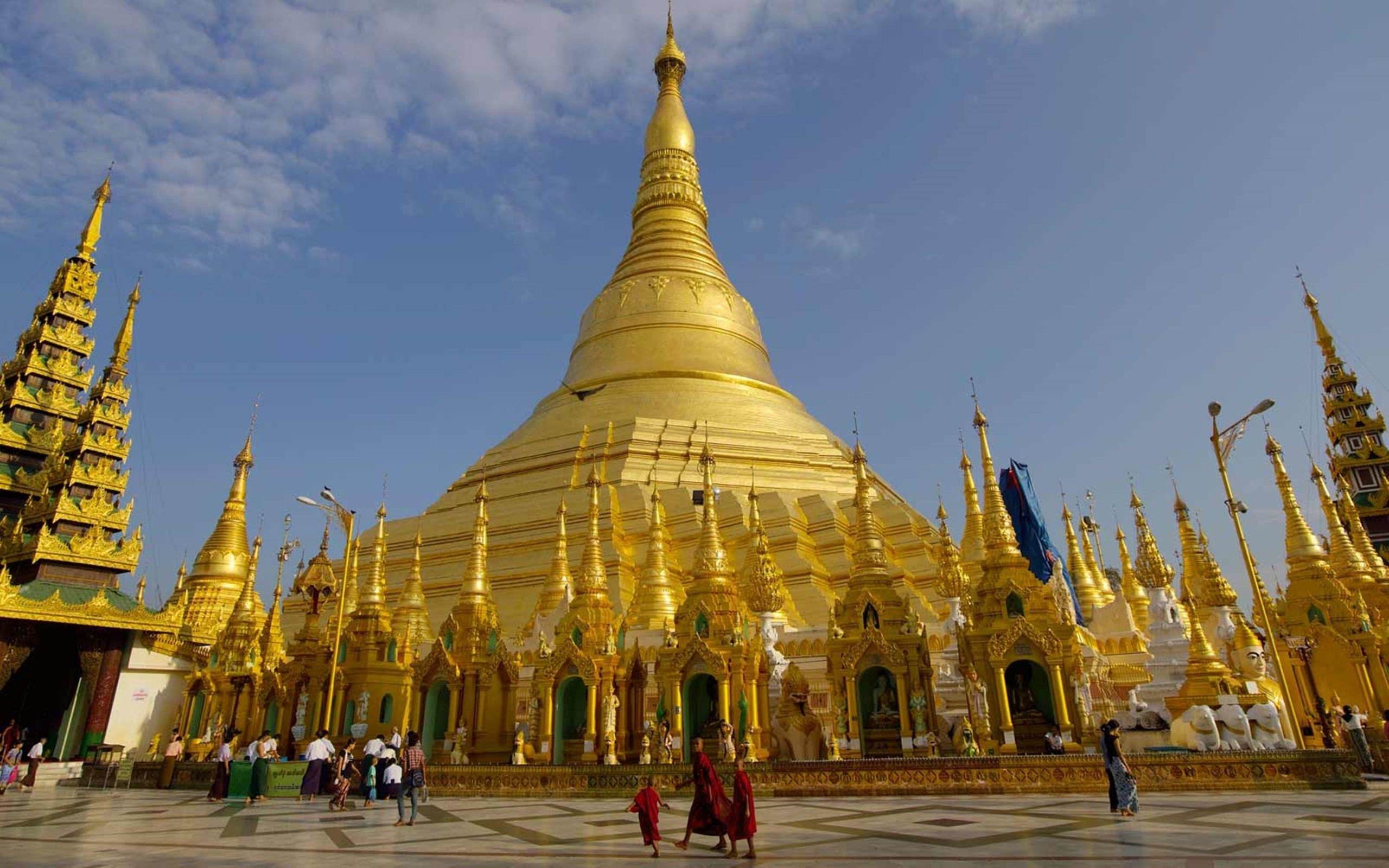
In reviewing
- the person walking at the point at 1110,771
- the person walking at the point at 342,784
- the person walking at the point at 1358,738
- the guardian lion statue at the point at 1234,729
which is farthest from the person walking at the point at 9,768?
the person walking at the point at 1358,738

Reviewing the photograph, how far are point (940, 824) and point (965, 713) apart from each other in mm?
8356

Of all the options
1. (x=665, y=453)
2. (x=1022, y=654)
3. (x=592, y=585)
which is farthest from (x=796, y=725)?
(x=665, y=453)

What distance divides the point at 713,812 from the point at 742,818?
0.34 meters

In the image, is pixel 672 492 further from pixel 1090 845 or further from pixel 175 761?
pixel 1090 845

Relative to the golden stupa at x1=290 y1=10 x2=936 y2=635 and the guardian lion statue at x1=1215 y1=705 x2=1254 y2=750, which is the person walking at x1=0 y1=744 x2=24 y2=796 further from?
the guardian lion statue at x1=1215 y1=705 x2=1254 y2=750

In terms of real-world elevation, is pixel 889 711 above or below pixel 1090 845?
above

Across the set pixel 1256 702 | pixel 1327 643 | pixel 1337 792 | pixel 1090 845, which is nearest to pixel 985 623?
pixel 1256 702

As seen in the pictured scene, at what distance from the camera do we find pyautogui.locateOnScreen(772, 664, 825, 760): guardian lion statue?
1489 centimetres

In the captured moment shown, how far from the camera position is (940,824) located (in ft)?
26.4

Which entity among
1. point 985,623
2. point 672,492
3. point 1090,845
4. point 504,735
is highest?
point 672,492

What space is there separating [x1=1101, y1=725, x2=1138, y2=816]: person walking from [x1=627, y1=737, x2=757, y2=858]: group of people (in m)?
4.02

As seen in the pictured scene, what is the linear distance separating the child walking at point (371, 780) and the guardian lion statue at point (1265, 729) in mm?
12735

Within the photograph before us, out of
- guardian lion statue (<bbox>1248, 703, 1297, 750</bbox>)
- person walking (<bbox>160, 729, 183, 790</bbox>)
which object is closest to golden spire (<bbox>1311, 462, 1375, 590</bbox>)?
guardian lion statue (<bbox>1248, 703, 1297, 750</bbox>)

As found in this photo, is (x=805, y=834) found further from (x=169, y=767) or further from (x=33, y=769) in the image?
(x=33, y=769)
